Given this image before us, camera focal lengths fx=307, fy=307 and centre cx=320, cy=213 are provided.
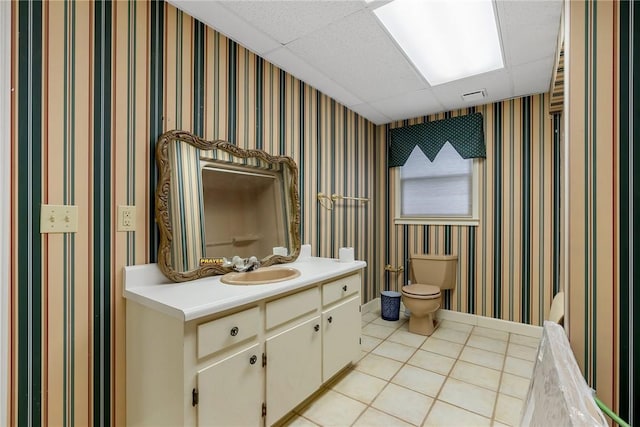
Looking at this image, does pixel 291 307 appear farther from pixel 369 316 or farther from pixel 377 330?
pixel 369 316

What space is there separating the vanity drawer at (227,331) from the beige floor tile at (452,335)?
210 centimetres

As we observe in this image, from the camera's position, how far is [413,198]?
353cm

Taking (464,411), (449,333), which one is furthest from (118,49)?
(449,333)

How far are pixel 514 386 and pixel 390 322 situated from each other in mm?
1320

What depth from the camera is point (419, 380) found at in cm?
213

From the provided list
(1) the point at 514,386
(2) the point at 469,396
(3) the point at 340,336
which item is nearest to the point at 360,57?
(3) the point at 340,336

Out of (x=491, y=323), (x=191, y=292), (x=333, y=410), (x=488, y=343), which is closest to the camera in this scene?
(x=191, y=292)

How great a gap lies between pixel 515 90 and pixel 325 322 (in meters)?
2.62

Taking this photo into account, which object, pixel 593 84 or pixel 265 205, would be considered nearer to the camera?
pixel 593 84

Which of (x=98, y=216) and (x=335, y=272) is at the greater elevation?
(x=98, y=216)

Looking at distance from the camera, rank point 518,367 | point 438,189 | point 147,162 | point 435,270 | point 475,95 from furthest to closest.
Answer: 1. point 438,189
2. point 435,270
3. point 475,95
4. point 518,367
5. point 147,162

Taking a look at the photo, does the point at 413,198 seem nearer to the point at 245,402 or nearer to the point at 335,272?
the point at 335,272

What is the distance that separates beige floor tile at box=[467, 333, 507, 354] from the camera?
8.61 feet

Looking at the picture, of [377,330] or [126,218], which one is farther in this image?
[377,330]
